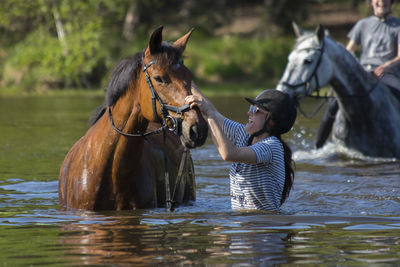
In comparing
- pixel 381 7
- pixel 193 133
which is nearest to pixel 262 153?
pixel 193 133

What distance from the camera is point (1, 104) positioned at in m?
21.6

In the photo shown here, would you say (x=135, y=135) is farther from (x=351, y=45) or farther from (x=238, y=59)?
(x=238, y=59)

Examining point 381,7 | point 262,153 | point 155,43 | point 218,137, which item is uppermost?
point 381,7

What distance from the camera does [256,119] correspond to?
19.5ft

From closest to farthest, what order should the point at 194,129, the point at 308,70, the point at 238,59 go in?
the point at 194,129 < the point at 308,70 < the point at 238,59

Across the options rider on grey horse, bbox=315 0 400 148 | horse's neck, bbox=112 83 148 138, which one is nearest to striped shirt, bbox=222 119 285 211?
horse's neck, bbox=112 83 148 138

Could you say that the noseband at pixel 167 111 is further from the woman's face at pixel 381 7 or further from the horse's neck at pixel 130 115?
the woman's face at pixel 381 7

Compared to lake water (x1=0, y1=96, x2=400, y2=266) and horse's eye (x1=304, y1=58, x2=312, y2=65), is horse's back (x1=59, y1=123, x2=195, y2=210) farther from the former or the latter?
horse's eye (x1=304, y1=58, x2=312, y2=65)

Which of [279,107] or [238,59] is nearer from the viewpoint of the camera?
[279,107]

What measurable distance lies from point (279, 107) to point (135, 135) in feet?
3.61

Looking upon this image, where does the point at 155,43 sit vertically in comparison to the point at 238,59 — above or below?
below

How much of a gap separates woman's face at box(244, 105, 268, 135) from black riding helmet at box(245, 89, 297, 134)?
2.2 inches

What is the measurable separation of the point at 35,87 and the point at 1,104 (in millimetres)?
6081

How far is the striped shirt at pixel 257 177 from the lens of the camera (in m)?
5.94
